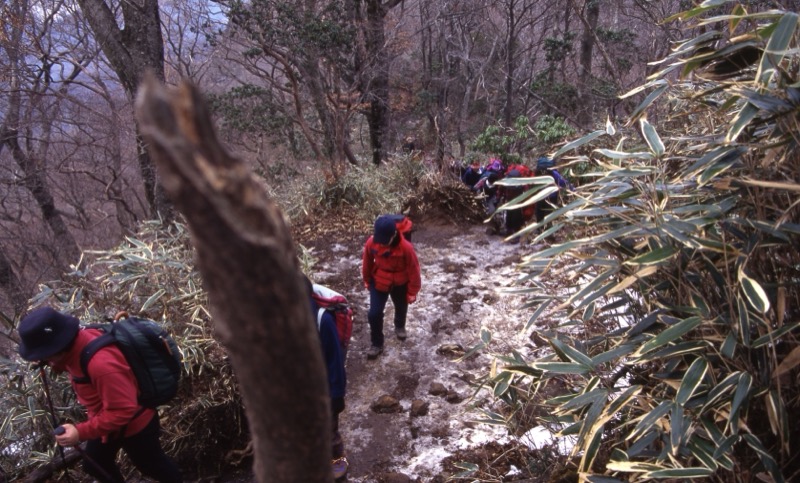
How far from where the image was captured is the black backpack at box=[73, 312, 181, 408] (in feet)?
8.06

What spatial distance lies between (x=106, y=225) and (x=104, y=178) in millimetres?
4002

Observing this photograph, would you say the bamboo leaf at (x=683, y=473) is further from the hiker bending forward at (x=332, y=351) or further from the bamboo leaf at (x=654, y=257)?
the hiker bending forward at (x=332, y=351)

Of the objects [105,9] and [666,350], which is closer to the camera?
[666,350]

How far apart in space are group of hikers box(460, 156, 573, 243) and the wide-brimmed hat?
270cm

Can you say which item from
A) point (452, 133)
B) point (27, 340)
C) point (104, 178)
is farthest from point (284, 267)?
point (104, 178)

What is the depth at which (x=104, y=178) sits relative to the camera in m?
14.0

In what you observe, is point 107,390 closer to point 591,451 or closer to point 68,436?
point 68,436

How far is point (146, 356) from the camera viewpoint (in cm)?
252

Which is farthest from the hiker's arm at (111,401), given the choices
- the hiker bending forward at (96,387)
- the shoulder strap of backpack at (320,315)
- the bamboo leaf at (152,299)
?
the bamboo leaf at (152,299)

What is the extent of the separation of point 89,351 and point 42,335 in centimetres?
20

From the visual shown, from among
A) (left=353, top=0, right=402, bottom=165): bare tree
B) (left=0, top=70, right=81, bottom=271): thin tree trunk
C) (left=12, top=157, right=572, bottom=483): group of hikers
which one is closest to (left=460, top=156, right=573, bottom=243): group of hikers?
(left=353, top=0, right=402, bottom=165): bare tree

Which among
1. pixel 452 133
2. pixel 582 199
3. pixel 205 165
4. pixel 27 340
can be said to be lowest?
pixel 27 340

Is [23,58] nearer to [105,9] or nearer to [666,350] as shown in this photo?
[105,9]

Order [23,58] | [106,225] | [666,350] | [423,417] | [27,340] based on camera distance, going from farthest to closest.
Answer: [106,225], [23,58], [423,417], [27,340], [666,350]
